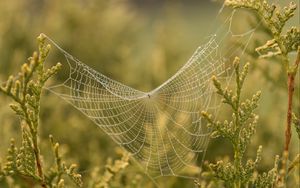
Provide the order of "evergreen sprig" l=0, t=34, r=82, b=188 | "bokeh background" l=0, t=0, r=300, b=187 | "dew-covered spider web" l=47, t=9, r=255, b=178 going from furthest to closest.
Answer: "bokeh background" l=0, t=0, r=300, b=187, "dew-covered spider web" l=47, t=9, r=255, b=178, "evergreen sprig" l=0, t=34, r=82, b=188

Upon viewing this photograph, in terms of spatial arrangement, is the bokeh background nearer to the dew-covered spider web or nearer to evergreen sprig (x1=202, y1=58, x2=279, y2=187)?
the dew-covered spider web

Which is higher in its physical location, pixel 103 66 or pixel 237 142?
pixel 103 66

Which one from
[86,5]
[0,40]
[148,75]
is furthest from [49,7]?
[148,75]

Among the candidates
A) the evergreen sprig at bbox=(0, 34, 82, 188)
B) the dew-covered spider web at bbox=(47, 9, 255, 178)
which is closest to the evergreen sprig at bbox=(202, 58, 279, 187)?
the evergreen sprig at bbox=(0, 34, 82, 188)

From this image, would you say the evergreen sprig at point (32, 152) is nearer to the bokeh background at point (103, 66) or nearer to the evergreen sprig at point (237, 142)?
the evergreen sprig at point (237, 142)

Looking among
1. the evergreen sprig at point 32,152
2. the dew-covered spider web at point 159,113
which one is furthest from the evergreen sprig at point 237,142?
the dew-covered spider web at point 159,113

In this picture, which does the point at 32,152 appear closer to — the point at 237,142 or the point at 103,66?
the point at 237,142

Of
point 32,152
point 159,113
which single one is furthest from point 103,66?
point 32,152

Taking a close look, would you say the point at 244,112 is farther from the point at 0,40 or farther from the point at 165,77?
the point at 0,40
